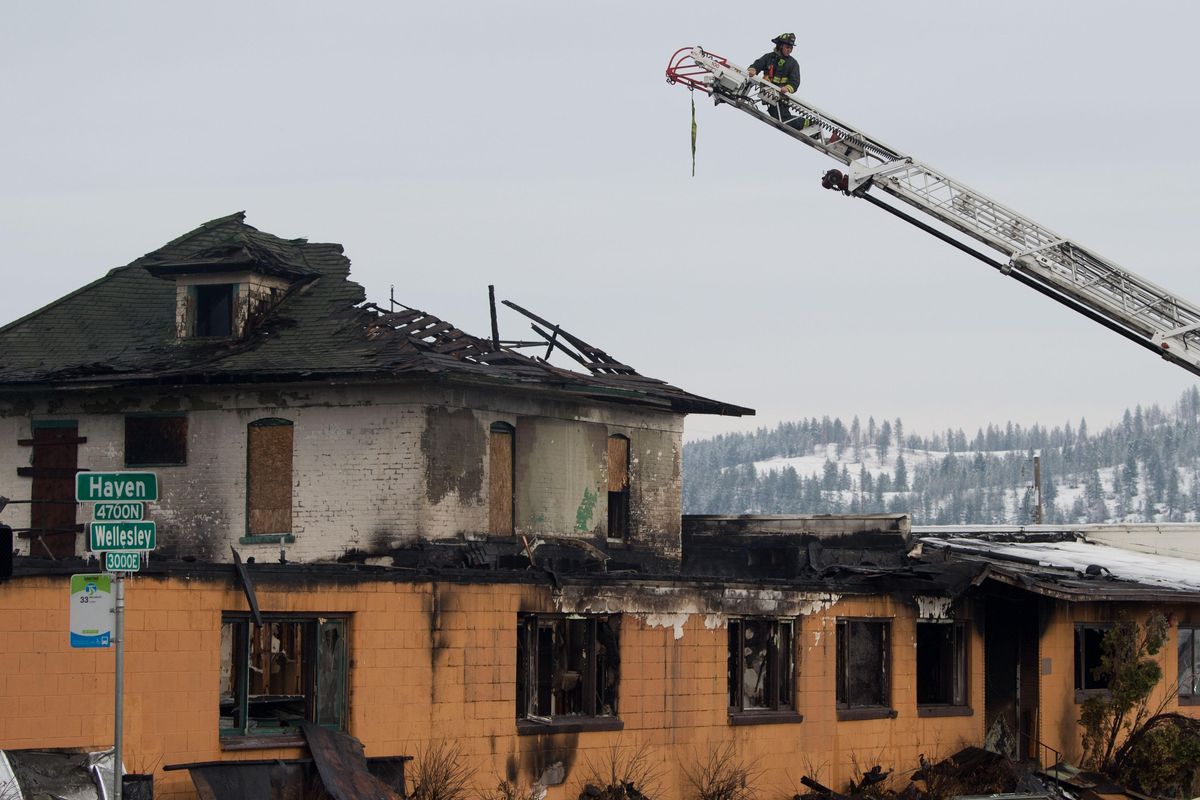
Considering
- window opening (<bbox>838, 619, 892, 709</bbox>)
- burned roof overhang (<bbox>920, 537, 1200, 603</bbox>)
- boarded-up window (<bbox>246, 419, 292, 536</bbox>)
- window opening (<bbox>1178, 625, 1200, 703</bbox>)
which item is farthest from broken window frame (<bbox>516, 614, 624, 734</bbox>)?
window opening (<bbox>1178, 625, 1200, 703</bbox>)

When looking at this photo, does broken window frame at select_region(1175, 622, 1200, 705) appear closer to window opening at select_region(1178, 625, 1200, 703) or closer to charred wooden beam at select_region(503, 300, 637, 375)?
window opening at select_region(1178, 625, 1200, 703)

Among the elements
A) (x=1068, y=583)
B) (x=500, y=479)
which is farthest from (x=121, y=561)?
(x=1068, y=583)

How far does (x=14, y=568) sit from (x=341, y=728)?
4.16 meters

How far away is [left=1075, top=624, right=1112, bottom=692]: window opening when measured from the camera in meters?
30.1

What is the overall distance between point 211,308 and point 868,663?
43.6 feet

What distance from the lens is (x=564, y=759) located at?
22.6 metres

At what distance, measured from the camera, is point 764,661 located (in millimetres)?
25891

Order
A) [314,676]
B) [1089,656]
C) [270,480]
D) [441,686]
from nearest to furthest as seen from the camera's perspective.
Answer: [314,676] → [441,686] → [270,480] → [1089,656]

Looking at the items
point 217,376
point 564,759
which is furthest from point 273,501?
point 564,759

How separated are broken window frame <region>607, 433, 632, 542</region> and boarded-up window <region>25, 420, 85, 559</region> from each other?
9439mm

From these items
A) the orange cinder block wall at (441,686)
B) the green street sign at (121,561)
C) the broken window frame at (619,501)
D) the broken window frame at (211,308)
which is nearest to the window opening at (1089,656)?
the orange cinder block wall at (441,686)

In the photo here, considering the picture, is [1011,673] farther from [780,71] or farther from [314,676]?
[314,676]

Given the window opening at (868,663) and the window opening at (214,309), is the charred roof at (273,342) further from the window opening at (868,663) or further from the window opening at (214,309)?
the window opening at (868,663)

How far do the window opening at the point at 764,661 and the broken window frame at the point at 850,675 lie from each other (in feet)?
3.15
